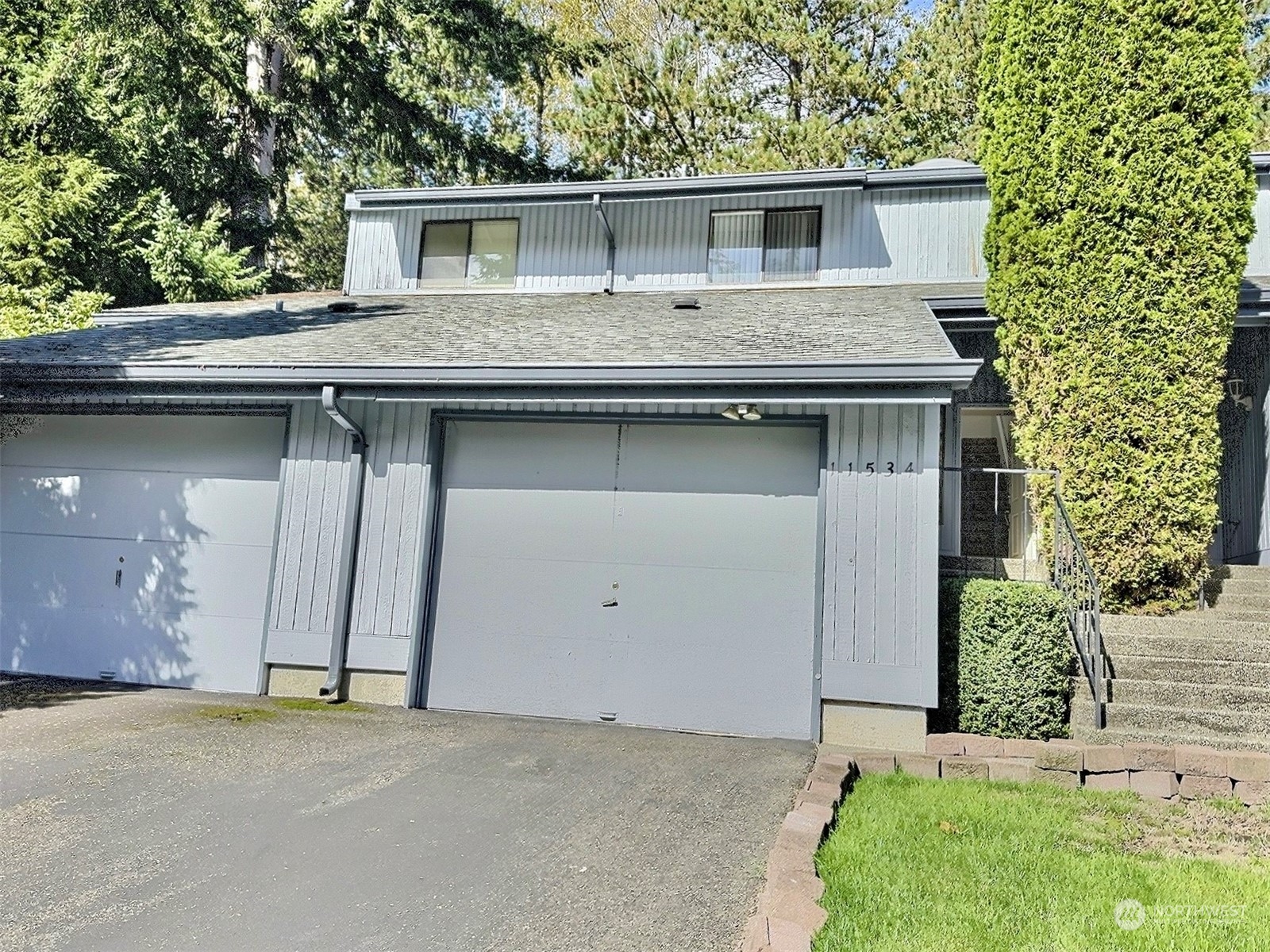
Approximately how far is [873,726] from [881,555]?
3.96 ft

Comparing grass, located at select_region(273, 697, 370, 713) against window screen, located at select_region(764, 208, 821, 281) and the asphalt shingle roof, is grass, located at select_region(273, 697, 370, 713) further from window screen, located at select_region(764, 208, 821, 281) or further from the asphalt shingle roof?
window screen, located at select_region(764, 208, 821, 281)

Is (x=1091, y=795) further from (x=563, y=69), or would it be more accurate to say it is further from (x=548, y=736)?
(x=563, y=69)

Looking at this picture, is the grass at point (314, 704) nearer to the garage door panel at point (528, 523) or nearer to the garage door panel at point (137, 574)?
the garage door panel at point (137, 574)

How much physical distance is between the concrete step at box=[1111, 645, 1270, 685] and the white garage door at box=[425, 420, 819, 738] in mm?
2285

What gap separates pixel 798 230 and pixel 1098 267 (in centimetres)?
399

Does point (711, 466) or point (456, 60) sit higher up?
point (456, 60)

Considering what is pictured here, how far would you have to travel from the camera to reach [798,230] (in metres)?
10.8

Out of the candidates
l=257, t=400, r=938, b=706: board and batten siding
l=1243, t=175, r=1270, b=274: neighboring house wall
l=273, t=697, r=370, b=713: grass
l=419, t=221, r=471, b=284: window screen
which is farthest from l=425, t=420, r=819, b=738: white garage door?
l=1243, t=175, r=1270, b=274: neighboring house wall

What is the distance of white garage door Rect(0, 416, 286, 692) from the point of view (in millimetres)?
7582

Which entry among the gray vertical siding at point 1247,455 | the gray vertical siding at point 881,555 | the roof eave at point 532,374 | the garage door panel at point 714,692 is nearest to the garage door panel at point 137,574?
the roof eave at point 532,374

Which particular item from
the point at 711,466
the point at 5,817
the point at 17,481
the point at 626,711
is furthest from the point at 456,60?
the point at 5,817

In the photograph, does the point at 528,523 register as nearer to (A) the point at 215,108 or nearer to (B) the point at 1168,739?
(B) the point at 1168,739

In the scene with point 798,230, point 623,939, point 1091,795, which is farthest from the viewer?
point 798,230

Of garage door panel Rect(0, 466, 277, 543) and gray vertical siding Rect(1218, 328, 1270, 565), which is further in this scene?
gray vertical siding Rect(1218, 328, 1270, 565)
